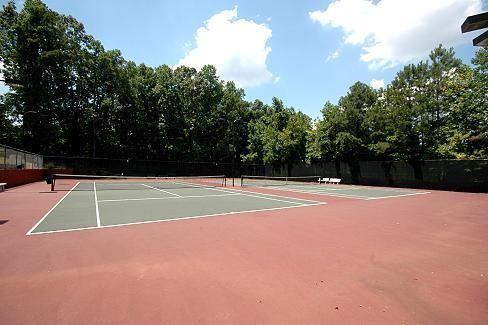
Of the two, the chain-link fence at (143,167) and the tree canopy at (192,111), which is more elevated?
the tree canopy at (192,111)

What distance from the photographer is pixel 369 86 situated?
3381 centimetres

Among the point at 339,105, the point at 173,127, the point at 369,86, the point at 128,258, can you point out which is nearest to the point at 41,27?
the point at 173,127

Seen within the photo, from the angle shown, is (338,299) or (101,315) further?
(338,299)

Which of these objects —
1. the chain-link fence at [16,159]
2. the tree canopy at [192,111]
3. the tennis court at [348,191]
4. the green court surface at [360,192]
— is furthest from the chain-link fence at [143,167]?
the green court surface at [360,192]

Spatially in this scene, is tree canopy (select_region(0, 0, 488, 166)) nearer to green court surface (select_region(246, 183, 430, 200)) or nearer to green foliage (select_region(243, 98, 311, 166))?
green foliage (select_region(243, 98, 311, 166))

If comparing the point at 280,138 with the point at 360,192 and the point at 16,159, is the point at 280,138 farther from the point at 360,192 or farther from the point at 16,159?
the point at 16,159

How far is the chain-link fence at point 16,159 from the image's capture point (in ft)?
64.0

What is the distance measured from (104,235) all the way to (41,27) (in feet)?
146

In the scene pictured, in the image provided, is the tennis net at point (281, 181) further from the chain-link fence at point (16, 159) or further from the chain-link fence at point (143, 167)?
the chain-link fence at point (16, 159)

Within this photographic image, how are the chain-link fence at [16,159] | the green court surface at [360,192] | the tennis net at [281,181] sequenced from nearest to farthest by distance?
the green court surface at [360,192]
the chain-link fence at [16,159]
the tennis net at [281,181]

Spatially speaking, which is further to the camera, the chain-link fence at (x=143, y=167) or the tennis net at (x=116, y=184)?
the chain-link fence at (x=143, y=167)

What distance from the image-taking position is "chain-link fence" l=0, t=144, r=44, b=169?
19516 millimetres

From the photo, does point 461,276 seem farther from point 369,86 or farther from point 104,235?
point 369,86

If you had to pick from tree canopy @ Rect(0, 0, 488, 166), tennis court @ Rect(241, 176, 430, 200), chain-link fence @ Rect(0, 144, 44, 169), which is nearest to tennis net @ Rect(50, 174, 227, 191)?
chain-link fence @ Rect(0, 144, 44, 169)
